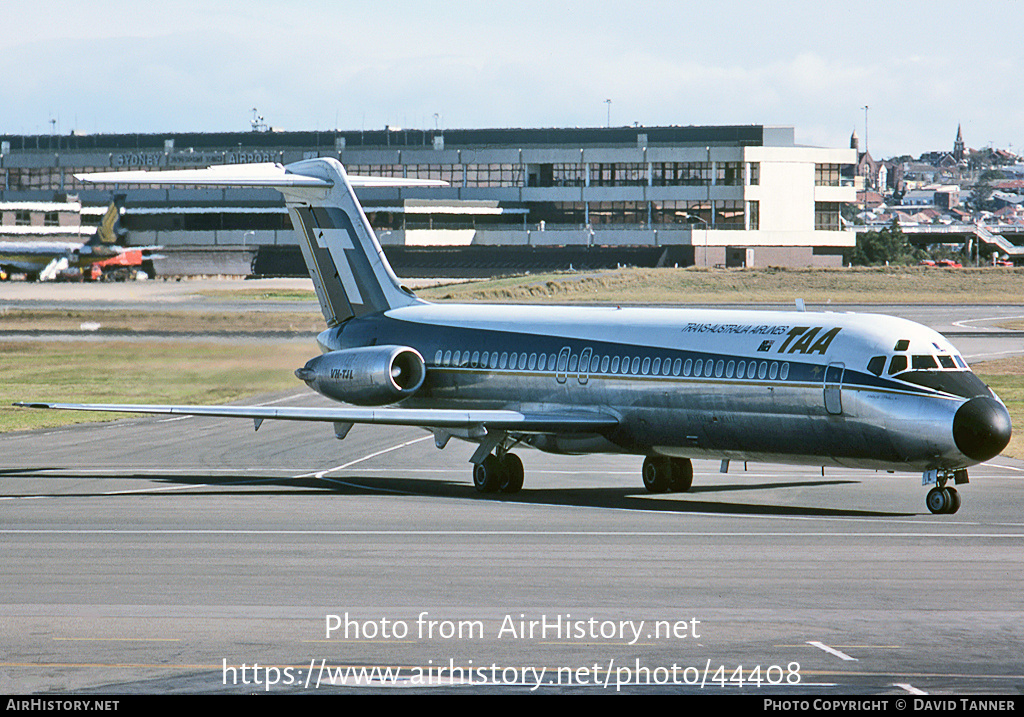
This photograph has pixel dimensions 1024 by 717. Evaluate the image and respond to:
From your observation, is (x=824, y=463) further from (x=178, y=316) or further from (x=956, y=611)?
(x=178, y=316)

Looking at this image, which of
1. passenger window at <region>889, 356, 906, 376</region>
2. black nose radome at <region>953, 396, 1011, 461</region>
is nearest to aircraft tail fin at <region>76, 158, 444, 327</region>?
passenger window at <region>889, 356, 906, 376</region>

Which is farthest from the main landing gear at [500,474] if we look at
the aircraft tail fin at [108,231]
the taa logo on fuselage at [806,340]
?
the aircraft tail fin at [108,231]

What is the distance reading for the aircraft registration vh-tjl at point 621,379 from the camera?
26406 mm

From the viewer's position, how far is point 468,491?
32.0m

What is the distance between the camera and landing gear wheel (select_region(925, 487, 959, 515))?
26.6 metres

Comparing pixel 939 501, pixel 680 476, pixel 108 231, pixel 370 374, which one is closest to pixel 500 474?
pixel 680 476

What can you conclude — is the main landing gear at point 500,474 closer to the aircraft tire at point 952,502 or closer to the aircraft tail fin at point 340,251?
the aircraft tail fin at point 340,251

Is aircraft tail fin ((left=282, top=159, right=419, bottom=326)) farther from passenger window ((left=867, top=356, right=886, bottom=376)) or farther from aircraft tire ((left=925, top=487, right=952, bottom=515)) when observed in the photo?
aircraft tire ((left=925, top=487, right=952, bottom=515))

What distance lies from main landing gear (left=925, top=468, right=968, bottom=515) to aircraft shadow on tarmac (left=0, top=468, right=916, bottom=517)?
794 mm

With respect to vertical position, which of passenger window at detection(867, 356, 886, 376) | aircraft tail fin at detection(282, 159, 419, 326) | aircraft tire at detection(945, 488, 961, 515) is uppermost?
aircraft tail fin at detection(282, 159, 419, 326)

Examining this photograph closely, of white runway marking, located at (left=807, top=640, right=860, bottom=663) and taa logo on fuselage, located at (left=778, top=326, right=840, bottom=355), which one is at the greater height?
taa logo on fuselage, located at (left=778, top=326, right=840, bottom=355)

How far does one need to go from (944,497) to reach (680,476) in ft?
21.7
